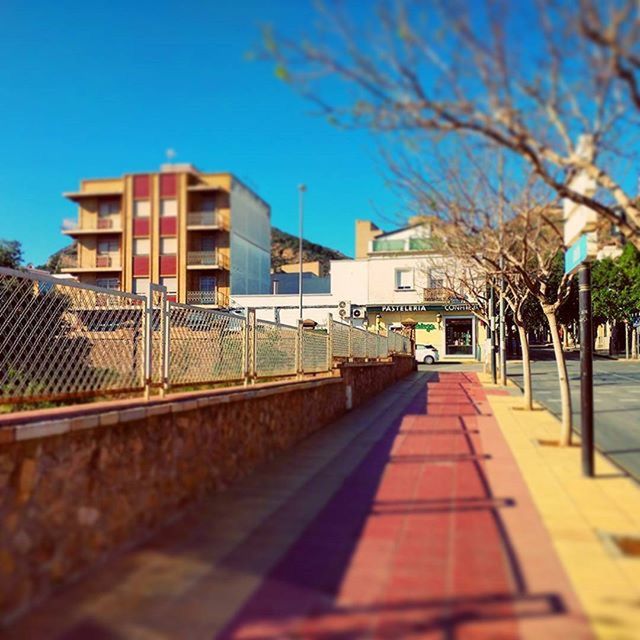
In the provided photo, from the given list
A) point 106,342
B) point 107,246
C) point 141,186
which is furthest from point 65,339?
point 107,246

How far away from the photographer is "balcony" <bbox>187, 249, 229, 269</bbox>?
41.1m

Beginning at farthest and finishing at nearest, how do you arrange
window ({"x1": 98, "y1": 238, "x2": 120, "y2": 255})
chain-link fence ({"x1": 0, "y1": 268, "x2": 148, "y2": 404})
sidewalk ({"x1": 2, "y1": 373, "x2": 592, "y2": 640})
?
window ({"x1": 98, "y1": 238, "x2": 120, "y2": 255}) < chain-link fence ({"x1": 0, "y1": 268, "x2": 148, "y2": 404}) < sidewalk ({"x1": 2, "y1": 373, "x2": 592, "y2": 640})

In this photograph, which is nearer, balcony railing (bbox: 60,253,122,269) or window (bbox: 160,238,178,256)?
window (bbox: 160,238,178,256)

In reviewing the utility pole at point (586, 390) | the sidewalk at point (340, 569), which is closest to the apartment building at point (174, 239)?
the utility pole at point (586, 390)

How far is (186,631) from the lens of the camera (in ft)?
10.7

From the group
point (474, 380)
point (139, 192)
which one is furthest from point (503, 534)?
point (139, 192)

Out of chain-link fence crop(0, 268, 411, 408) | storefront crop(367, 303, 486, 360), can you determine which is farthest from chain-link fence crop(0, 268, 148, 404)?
storefront crop(367, 303, 486, 360)

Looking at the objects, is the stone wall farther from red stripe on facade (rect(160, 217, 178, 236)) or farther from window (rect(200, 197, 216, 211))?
red stripe on facade (rect(160, 217, 178, 236))

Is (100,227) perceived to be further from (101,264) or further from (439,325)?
(439,325)

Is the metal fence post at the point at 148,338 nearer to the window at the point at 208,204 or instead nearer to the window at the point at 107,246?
the window at the point at 208,204

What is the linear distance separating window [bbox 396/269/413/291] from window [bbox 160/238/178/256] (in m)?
15.2

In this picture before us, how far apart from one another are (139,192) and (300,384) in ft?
60.3

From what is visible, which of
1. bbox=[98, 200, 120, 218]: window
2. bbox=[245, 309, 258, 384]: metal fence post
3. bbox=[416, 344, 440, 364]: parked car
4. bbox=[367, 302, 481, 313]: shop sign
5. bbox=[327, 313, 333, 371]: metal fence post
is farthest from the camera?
bbox=[367, 302, 481, 313]: shop sign

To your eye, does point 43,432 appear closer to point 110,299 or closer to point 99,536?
point 99,536
